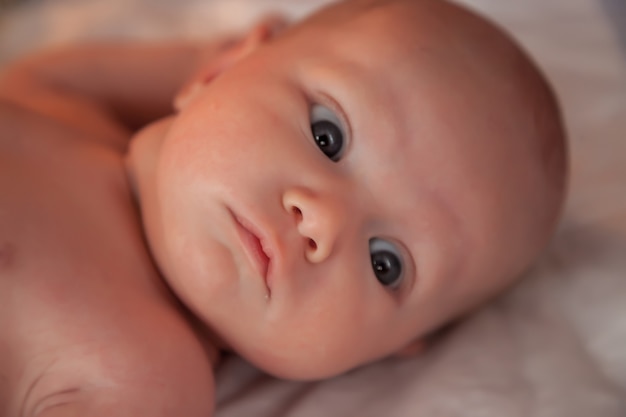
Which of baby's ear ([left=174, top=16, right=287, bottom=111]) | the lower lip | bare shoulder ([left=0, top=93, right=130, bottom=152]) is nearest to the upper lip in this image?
the lower lip

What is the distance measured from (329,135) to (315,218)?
0.13m

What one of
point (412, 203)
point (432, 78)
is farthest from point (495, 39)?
point (412, 203)

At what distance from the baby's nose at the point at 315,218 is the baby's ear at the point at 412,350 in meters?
0.30

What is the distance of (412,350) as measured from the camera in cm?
117

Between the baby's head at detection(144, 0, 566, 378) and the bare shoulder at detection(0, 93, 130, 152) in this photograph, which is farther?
the bare shoulder at detection(0, 93, 130, 152)

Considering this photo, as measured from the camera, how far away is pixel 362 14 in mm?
1091

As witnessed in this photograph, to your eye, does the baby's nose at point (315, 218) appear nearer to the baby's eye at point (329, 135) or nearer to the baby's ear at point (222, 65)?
the baby's eye at point (329, 135)

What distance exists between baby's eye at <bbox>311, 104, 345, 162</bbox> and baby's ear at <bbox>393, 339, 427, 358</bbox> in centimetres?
34

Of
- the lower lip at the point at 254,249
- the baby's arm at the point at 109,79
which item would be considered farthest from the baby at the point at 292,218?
the baby's arm at the point at 109,79

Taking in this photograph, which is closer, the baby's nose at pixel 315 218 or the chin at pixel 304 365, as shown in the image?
the baby's nose at pixel 315 218

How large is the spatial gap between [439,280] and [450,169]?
15 cm

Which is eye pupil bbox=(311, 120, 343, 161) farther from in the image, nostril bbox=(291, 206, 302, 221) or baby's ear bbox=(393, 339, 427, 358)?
baby's ear bbox=(393, 339, 427, 358)

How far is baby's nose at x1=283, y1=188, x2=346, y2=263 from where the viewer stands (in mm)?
910

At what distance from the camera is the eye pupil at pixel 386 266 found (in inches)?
40.2
